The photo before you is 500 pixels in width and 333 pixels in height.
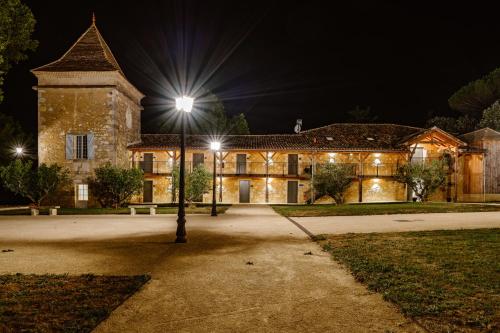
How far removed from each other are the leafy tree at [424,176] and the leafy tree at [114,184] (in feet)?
62.2

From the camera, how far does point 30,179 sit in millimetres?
22422

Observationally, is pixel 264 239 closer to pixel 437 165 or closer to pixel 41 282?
pixel 41 282

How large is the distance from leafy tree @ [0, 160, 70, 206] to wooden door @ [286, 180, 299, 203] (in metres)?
17.0

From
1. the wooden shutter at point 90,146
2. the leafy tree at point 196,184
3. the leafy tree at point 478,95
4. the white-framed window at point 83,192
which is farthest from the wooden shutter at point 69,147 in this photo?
the leafy tree at point 478,95

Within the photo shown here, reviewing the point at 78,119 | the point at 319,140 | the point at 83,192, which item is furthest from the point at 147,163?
the point at 319,140

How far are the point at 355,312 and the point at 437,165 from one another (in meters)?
25.2

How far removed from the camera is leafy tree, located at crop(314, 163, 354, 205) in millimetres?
25734

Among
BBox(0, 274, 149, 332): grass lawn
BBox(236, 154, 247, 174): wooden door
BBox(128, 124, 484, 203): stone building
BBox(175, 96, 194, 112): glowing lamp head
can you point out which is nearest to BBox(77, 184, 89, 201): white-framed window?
BBox(128, 124, 484, 203): stone building

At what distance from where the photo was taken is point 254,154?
30.6 m

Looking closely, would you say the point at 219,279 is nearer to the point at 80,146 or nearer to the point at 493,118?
the point at 80,146

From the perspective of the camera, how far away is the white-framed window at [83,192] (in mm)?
25609

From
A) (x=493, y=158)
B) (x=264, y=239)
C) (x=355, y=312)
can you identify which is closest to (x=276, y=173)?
(x=493, y=158)

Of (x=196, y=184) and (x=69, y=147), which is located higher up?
(x=69, y=147)

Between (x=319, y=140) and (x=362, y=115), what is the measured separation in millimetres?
20755
